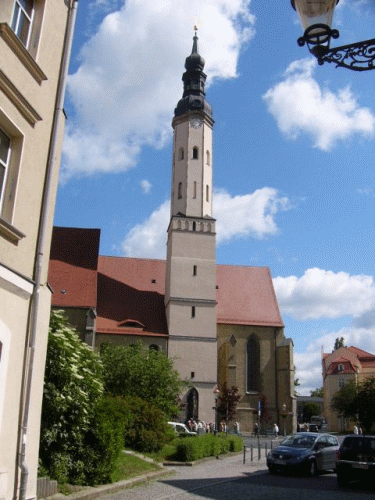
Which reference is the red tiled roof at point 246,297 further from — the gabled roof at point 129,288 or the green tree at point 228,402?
the green tree at point 228,402

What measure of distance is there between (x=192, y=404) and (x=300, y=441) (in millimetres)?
21493

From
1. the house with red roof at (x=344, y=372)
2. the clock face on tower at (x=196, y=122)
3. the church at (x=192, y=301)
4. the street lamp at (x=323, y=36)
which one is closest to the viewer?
the street lamp at (x=323, y=36)

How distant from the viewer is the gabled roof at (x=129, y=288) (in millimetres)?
38781

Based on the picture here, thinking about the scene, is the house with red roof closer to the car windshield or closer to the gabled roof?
the gabled roof

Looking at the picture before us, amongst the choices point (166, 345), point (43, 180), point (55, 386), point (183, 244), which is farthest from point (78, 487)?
point (183, 244)

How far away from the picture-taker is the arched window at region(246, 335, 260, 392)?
4416 centimetres

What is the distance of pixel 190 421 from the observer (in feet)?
120

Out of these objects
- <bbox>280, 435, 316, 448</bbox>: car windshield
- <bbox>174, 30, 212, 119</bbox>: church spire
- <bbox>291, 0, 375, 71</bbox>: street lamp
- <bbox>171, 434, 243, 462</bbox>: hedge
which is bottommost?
<bbox>171, 434, 243, 462</bbox>: hedge

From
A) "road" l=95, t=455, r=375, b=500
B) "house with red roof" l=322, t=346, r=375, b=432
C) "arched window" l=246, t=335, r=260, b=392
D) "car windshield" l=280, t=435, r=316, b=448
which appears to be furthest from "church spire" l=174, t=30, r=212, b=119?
"house with red roof" l=322, t=346, r=375, b=432

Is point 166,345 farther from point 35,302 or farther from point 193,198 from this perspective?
point 35,302

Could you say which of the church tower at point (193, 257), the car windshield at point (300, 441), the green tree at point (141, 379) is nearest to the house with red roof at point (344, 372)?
the church tower at point (193, 257)

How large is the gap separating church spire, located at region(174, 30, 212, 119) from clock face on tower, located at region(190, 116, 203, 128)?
0.86 m

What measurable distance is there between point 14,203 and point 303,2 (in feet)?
15.8

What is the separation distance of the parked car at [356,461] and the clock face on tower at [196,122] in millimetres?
34379
